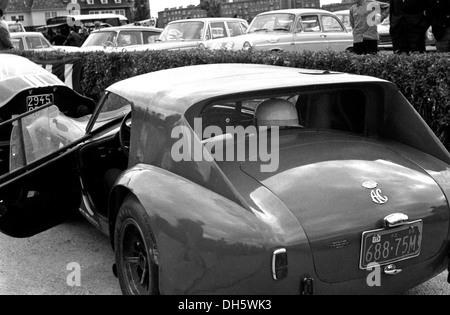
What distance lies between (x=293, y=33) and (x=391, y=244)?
Answer: 11.1 m

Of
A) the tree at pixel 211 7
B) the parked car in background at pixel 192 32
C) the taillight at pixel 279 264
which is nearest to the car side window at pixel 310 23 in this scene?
the parked car in background at pixel 192 32

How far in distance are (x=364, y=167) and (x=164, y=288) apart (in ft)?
4.00

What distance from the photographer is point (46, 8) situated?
7856 cm

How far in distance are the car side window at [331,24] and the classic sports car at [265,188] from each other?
36.1 feet

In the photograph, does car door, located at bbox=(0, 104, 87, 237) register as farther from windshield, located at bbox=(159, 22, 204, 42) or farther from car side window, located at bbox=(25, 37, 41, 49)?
car side window, located at bbox=(25, 37, 41, 49)

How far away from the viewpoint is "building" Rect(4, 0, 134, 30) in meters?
77.3

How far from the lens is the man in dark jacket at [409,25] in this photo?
7.50 meters

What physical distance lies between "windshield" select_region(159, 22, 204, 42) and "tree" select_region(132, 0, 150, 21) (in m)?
67.1

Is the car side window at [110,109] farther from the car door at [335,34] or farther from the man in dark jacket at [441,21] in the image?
the car door at [335,34]

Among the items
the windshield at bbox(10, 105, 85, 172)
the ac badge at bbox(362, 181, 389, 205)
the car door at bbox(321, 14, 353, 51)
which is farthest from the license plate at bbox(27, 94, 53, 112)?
the car door at bbox(321, 14, 353, 51)

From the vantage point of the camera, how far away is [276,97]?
3262 mm

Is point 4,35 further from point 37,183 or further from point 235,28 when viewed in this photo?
point 37,183

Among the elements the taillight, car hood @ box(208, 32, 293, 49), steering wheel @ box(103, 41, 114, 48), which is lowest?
the taillight
